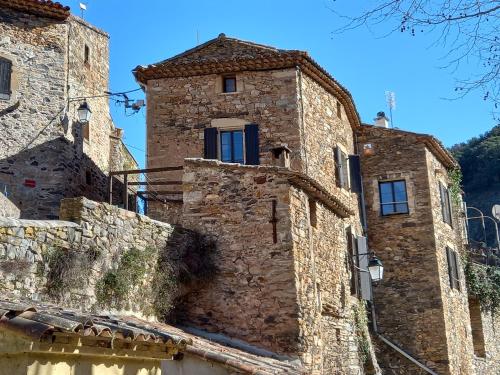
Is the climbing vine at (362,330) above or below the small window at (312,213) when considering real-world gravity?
below

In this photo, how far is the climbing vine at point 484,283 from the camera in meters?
26.3

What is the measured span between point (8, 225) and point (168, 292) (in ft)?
11.9

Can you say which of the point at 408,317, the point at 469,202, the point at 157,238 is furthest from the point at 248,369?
the point at 469,202

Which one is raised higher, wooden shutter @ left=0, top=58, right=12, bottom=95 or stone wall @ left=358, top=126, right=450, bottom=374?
wooden shutter @ left=0, top=58, right=12, bottom=95

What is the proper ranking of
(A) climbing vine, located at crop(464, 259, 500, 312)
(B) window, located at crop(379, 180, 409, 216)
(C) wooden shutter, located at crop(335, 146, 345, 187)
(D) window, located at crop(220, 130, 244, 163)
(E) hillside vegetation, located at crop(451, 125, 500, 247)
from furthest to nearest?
1. (E) hillside vegetation, located at crop(451, 125, 500, 247)
2. (A) climbing vine, located at crop(464, 259, 500, 312)
3. (B) window, located at crop(379, 180, 409, 216)
4. (C) wooden shutter, located at crop(335, 146, 345, 187)
5. (D) window, located at crop(220, 130, 244, 163)

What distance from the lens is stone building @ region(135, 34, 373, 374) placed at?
13.4 meters

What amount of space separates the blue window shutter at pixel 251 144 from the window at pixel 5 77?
21.3 feet

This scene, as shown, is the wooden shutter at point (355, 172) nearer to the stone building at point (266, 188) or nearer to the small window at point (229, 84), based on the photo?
the stone building at point (266, 188)

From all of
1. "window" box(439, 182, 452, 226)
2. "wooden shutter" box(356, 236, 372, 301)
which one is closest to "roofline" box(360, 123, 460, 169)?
"window" box(439, 182, 452, 226)

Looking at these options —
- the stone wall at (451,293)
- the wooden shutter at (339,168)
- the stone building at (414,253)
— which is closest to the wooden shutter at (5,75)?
the wooden shutter at (339,168)

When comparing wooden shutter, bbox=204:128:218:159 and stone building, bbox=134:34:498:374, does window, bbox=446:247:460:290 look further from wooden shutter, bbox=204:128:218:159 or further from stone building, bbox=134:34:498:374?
wooden shutter, bbox=204:128:218:159

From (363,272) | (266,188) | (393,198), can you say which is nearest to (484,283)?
(393,198)

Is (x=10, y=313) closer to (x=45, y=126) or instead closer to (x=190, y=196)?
(x=190, y=196)

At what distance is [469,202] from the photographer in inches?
2207
